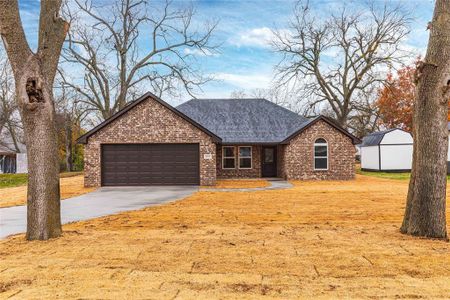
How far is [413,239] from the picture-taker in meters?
6.99

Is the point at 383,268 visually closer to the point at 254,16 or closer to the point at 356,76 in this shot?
the point at 254,16

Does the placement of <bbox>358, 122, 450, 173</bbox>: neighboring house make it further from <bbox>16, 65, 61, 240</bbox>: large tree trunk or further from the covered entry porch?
<bbox>16, 65, 61, 240</bbox>: large tree trunk

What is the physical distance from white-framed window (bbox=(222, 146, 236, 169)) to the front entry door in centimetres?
213

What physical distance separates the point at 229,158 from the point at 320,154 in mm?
5819

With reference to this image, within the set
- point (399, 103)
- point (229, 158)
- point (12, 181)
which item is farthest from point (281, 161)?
point (399, 103)

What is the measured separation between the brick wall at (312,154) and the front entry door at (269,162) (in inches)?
95.1

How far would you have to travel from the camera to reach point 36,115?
24.0 ft

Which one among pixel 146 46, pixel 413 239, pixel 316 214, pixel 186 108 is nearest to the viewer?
pixel 413 239

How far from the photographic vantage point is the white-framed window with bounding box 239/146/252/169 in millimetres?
25969

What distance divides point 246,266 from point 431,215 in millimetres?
4020

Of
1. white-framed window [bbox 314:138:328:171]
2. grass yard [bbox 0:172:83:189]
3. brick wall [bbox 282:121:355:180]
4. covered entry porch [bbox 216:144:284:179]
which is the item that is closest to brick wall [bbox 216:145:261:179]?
covered entry porch [bbox 216:144:284:179]

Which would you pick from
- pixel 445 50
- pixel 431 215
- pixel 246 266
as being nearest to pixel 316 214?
pixel 431 215

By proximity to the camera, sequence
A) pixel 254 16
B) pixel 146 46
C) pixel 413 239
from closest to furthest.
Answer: pixel 413 239
pixel 254 16
pixel 146 46

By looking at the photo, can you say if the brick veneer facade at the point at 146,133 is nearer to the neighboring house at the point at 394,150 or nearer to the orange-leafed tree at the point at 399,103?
the neighboring house at the point at 394,150
